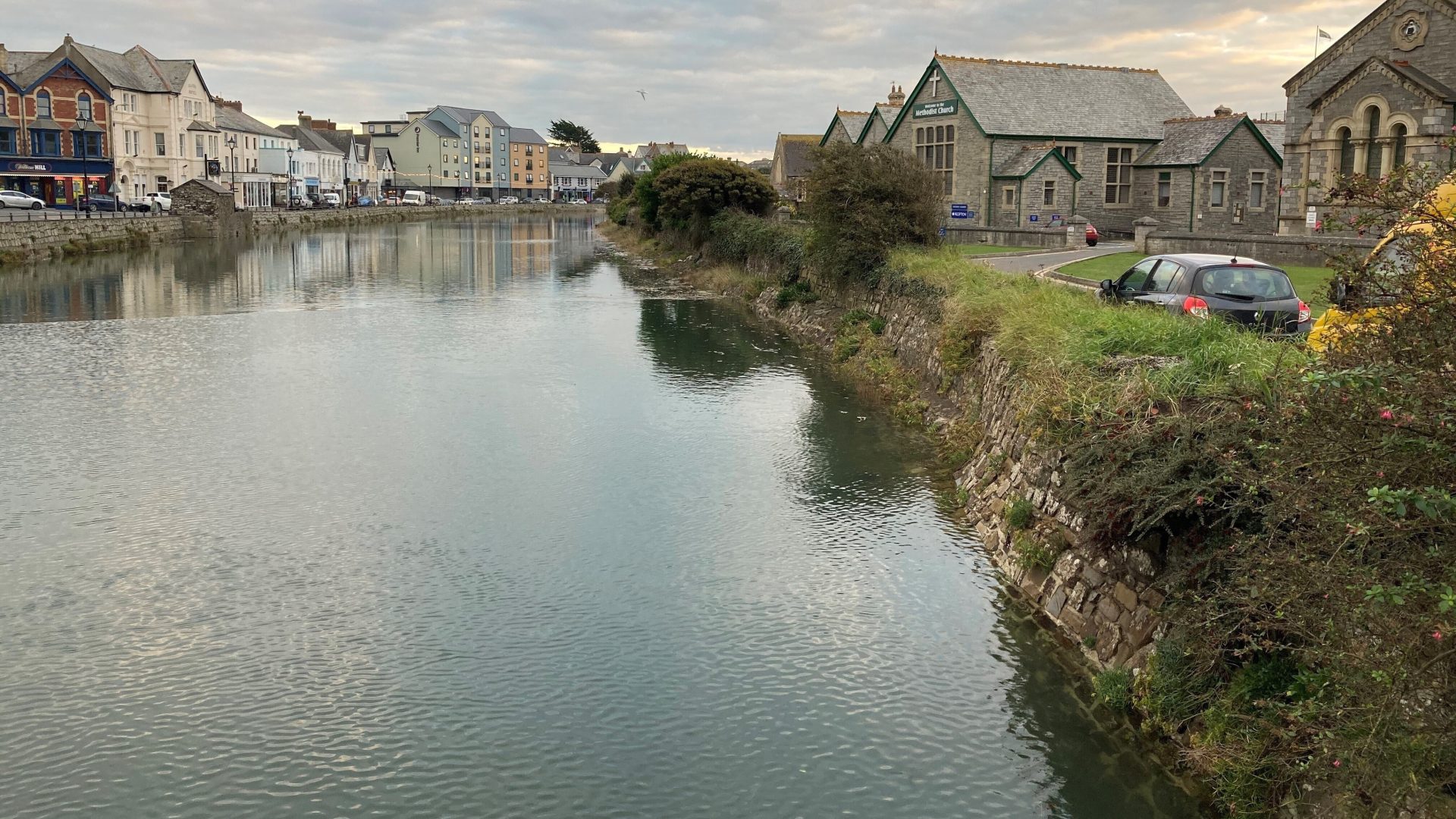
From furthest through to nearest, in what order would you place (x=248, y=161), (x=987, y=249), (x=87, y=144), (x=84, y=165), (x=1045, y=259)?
(x=248, y=161)
(x=87, y=144)
(x=84, y=165)
(x=987, y=249)
(x=1045, y=259)

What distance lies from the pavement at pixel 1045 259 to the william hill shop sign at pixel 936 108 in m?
12.8

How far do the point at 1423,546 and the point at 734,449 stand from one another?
46.8ft

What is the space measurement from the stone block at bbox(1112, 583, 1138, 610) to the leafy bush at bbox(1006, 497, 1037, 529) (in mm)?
2476

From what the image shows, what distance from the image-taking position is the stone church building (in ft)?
119

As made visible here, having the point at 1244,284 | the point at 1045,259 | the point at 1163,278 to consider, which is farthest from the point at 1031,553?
the point at 1045,259

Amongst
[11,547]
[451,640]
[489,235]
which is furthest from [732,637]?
[489,235]

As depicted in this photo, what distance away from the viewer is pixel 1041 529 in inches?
543

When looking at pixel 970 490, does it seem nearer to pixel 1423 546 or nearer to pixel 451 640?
pixel 451 640

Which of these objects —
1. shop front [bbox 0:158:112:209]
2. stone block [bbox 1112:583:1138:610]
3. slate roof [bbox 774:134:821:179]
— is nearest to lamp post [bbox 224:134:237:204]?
shop front [bbox 0:158:112:209]

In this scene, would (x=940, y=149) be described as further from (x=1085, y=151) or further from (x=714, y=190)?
(x=714, y=190)

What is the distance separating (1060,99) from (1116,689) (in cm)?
4487

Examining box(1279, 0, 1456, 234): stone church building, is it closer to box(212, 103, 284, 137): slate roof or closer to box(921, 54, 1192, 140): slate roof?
box(921, 54, 1192, 140): slate roof

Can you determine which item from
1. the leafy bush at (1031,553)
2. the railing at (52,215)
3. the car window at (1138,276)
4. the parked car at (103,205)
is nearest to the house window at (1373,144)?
the car window at (1138,276)

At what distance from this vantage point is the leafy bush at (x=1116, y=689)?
1074 cm
